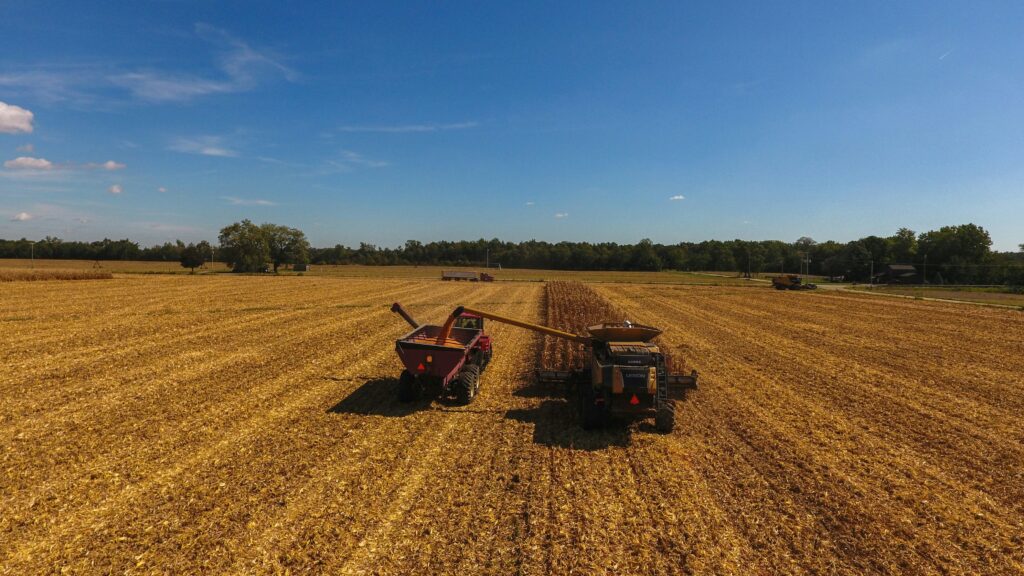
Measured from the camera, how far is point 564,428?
952 cm

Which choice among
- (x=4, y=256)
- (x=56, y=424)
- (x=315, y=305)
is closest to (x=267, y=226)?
(x=315, y=305)

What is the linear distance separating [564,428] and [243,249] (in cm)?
9036

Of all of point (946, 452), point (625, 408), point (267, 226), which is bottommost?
point (946, 452)

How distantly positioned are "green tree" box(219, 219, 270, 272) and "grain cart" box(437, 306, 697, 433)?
87.3 m

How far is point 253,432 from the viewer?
8992 millimetres

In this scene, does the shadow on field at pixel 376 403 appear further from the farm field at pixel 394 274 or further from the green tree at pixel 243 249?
the green tree at pixel 243 249

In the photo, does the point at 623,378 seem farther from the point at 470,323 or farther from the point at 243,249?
the point at 243,249

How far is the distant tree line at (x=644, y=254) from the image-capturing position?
287 feet

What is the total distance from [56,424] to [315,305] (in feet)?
72.8

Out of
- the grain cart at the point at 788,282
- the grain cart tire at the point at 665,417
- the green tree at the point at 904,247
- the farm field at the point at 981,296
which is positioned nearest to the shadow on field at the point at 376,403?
the grain cart tire at the point at 665,417

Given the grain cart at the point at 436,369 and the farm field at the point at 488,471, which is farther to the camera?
the grain cart at the point at 436,369

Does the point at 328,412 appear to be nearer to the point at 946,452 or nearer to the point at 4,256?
the point at 946,452

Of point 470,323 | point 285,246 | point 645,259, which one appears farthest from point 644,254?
point 470,323

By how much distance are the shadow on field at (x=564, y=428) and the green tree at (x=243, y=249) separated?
8725 centimetres
